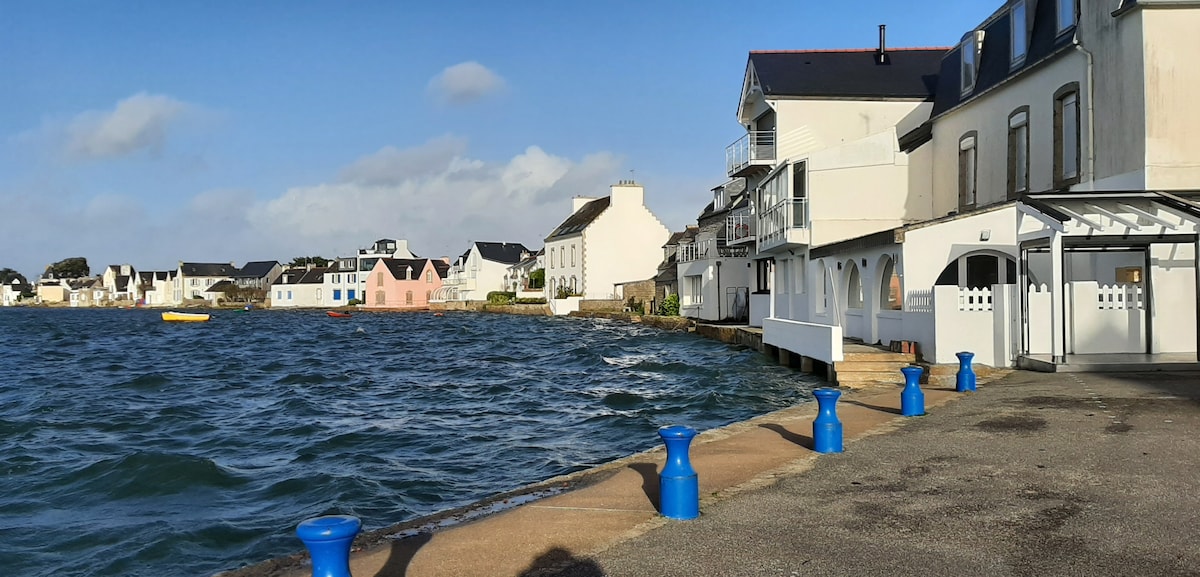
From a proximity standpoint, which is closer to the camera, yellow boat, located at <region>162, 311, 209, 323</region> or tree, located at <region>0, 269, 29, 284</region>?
yellow boat, located at <region>162, 311, 209, 323</region>

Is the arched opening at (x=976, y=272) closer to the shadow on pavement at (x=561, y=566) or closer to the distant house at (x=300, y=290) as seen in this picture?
the shadow on pavement at (x=561, y=566)

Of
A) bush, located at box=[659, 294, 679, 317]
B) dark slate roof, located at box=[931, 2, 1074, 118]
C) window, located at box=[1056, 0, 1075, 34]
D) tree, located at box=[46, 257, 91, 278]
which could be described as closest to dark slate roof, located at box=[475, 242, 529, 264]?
bush, located at box=[659, 294, 679, 317]

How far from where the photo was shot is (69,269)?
6964 inches

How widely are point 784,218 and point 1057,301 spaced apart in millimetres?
13553

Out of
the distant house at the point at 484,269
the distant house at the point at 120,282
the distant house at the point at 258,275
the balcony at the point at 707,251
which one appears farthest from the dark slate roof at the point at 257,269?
the balcony at the point at 707,251

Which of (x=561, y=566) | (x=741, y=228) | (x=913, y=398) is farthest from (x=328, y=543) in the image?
(x=741, y=228)

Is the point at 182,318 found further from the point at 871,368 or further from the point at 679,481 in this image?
the point at 679,481

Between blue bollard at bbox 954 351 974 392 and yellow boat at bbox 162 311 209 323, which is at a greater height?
blue bollard at bbox 954 351 974 392

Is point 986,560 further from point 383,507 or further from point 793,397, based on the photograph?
point 793,397

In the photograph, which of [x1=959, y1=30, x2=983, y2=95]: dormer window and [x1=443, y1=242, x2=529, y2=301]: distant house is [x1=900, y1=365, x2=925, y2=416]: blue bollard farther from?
[x1=443, y1=242, x2=529, y2=301]: distant house

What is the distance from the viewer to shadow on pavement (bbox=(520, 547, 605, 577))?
17.7 feet

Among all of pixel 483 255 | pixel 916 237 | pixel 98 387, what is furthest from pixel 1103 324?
pixel 483 255

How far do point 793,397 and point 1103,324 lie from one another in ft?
19.0

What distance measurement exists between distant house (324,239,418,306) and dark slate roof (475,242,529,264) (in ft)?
72.0
